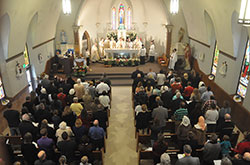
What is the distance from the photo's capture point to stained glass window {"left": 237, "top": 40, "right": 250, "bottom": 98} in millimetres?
8302

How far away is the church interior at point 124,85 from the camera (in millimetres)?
5336

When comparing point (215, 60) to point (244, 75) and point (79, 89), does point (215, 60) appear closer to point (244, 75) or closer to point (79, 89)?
point (244, 75)

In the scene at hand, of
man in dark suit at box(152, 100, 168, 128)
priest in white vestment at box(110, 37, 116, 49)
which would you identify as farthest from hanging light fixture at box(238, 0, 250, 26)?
priest in white vestment at box(110, 37, 116, 49)

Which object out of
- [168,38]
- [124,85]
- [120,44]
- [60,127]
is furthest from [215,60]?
[60,127]

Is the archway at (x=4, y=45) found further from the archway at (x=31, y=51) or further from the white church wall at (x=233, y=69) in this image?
the white church wall at (x=233, y=69)

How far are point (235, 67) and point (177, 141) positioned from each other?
4.73 m

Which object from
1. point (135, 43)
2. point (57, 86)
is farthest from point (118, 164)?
point (135, 43)

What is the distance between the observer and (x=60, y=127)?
217 inches

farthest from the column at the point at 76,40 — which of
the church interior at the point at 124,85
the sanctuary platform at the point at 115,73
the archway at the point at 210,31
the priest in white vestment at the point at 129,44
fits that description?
the archway at the point at 210,31

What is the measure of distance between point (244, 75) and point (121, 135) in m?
5.62

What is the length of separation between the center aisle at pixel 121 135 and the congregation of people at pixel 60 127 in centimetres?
65

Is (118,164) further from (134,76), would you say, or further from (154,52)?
(154,52)

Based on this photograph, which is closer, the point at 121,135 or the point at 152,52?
the point at 121,135

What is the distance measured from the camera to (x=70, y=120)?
20.9 feet
